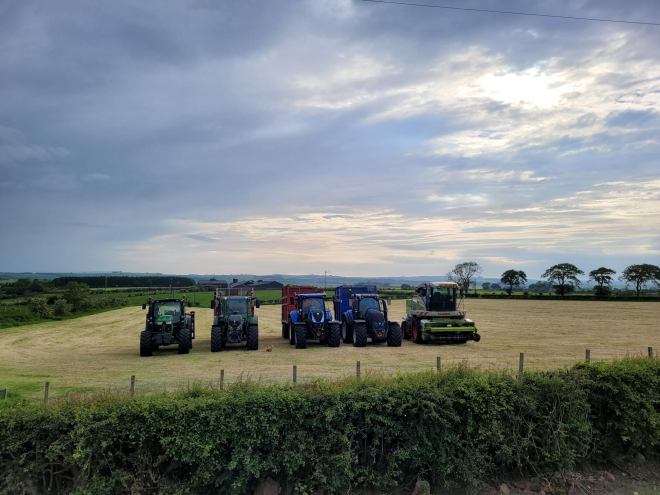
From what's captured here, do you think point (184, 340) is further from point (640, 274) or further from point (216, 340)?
point (640, 274)

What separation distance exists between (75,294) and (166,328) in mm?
34842

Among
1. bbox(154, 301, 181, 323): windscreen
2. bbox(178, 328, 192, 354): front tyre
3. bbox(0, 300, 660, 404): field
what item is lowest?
bbox(0, 300, 660, 404): field

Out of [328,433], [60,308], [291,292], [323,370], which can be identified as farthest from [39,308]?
[328,433]

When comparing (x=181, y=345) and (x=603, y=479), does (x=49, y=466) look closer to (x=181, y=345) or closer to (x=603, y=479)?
(x=603, y=479)

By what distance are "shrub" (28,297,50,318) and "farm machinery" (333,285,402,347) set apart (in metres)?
29.3

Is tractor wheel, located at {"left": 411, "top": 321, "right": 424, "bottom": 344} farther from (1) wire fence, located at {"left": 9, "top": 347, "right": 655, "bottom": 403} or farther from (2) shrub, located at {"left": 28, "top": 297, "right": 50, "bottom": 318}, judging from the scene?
(2) shrub, located at {"left": 28, "top": 297, "right": 50, "bottom": 318}

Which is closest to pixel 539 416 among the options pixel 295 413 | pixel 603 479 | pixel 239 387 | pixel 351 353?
pixel 603 479

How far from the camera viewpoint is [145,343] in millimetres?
20031

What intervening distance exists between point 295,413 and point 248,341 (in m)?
14.6

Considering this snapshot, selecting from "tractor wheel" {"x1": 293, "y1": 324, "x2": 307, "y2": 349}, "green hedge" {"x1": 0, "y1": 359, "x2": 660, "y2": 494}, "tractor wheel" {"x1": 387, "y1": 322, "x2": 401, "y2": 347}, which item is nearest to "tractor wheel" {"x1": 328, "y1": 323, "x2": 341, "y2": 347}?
"tractor wheel" {"x1": 293, "y1": 324, "x2": 307, "y2": 349}

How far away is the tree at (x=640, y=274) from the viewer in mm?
87500

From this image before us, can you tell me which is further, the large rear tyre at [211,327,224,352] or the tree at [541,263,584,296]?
the tree at [541,263,584,296]

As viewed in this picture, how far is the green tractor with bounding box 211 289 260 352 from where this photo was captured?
2094 cm

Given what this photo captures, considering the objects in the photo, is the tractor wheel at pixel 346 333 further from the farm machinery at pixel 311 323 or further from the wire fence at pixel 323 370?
the wire fence at pixel 323 370
